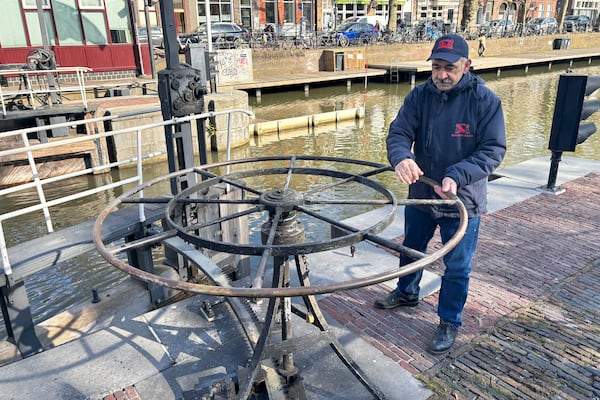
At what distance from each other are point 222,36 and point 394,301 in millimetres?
23743

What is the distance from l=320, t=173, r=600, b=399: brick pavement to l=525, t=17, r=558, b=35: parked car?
41673 millimetres

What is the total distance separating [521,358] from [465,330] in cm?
42

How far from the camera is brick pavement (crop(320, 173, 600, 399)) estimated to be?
2.97 metres

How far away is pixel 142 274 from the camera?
1.91 m

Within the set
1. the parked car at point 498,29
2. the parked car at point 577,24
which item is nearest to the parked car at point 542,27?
the parked car at point 498,29

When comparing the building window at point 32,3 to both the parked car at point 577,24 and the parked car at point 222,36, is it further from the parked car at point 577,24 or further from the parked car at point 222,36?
the parked car at point 577,24

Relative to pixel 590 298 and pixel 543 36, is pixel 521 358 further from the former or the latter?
pixel 543 36

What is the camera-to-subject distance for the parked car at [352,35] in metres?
27.8

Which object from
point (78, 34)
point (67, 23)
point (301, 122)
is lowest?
point (301, 122)

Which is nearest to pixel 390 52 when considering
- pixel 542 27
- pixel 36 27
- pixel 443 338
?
pixel 36 27

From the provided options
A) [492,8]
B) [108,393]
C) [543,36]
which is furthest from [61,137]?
[492,8]

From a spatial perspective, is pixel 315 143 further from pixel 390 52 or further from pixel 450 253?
pixel 390 52

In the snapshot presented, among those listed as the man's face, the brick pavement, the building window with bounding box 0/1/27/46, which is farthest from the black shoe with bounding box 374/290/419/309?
the building window with bounding box 0/1/27/46

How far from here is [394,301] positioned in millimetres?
3760
